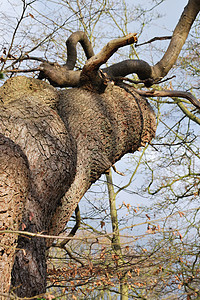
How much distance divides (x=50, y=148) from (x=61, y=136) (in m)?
0.20

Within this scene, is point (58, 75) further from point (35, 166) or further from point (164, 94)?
point (35, 166)

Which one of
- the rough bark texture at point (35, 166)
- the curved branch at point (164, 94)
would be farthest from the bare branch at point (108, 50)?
the curved branch at point (164, 94)

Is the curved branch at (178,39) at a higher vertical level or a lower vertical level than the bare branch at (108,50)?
higher

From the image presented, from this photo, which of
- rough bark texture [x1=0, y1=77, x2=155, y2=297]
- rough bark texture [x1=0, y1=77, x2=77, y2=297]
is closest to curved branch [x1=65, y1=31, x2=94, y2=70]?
rough bark texture [x1=0, y1=77, x2=155, y2=297]

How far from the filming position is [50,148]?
2166 millimetres

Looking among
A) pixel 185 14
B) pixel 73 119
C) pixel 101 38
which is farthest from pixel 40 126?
pixel 101 38

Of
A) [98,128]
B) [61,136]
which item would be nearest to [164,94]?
[98,128]

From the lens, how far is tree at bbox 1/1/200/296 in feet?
5.71

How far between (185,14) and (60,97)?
2396 millimetres

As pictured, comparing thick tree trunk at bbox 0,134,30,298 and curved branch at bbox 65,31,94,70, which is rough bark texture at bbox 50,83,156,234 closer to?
curved branch at bbox 65,31,94,70

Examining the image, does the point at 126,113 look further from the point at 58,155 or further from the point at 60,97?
the point at 58,155

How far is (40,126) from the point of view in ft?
7.34

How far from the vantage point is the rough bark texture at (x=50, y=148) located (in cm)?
168

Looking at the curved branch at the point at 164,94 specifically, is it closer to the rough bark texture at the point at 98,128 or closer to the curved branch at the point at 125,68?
the rough bark texture at the point at 98,128
